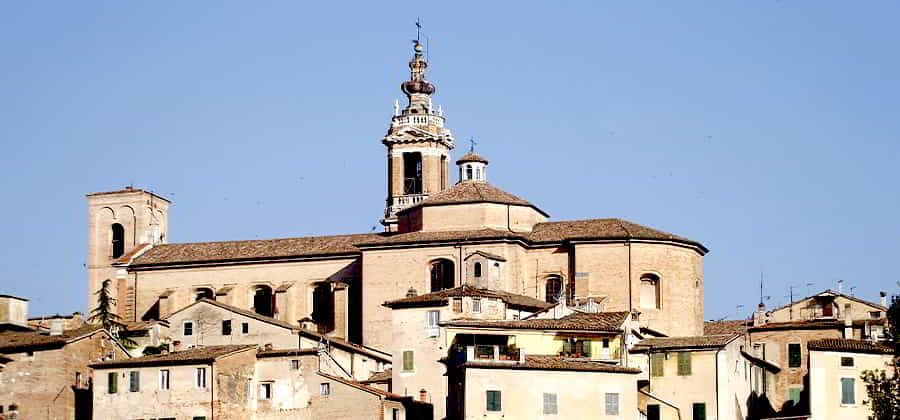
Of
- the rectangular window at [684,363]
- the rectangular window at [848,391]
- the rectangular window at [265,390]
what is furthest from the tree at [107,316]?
the rectangular window at [848,391]

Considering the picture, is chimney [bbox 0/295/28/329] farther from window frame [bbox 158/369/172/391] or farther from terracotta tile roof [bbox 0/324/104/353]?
window frame [bbox 158/369/172/391]

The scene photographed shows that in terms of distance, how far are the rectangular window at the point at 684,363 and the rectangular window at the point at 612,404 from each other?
13.9 feet

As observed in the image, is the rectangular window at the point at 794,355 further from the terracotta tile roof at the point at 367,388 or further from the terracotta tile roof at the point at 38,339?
the terracotta tile roof at the point at 38,339

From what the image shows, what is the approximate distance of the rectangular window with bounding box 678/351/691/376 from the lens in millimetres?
60406

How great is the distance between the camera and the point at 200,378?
6300cm

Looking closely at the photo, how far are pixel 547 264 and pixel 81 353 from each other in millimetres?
17843

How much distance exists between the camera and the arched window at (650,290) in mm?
73562

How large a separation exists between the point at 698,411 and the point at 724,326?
17151 mm

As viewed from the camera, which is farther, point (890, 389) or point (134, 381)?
point (134, 381)

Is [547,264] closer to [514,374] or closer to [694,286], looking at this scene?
[694,286]

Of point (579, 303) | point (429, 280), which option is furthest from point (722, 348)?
point (429, 280)

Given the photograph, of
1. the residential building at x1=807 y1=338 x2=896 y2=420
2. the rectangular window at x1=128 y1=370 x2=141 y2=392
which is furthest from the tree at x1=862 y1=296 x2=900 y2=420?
the rectangular window at x1=128 y1=370 x2=141 y2=392

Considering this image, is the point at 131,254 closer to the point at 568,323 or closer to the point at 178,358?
the point at 178,358

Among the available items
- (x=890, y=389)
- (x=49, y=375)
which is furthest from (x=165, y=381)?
(x=890, y=389)
